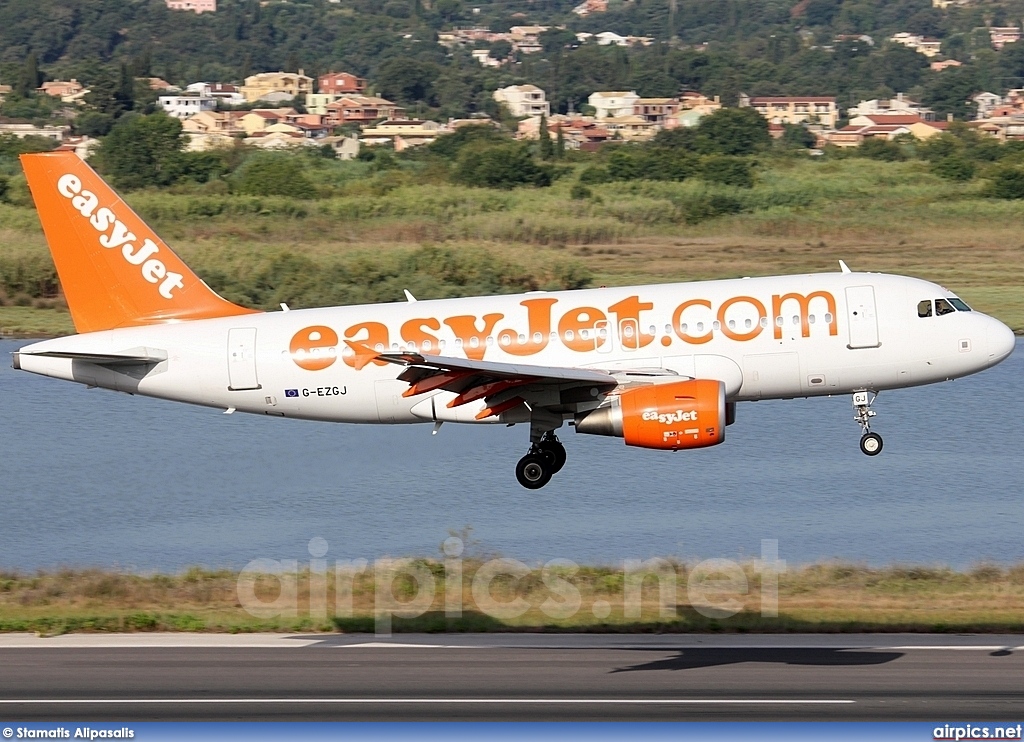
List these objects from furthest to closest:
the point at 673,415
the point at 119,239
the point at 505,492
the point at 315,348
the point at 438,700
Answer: the point at 505,492
the point at 119,239
the point at 315,348
the point at 673,415
the point at 438,700

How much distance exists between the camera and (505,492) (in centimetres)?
5481

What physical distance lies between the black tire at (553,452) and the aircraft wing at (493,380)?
148 cm

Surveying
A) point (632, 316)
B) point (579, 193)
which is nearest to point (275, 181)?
point (579, 193)

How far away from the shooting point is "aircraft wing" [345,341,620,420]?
33.6 m

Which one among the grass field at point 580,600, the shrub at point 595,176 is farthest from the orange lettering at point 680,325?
the shrub at point 595,176

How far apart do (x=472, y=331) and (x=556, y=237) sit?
207 ft

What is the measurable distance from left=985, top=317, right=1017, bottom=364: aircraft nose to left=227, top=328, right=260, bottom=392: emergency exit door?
17.1 meters

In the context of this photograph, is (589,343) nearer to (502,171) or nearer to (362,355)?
(362,355)

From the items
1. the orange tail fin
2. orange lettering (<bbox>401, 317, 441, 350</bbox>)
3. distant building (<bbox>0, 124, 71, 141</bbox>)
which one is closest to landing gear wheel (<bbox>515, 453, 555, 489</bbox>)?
orange lettering (<bbox>401, 317, 441, 350</bbox>)

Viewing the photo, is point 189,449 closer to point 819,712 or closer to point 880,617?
point 880,617

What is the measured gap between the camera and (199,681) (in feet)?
98.5

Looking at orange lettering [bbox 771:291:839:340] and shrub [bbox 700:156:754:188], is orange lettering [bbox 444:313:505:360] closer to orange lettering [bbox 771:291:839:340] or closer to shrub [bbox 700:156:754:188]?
orange lettering [bbox 771:291:839:340]

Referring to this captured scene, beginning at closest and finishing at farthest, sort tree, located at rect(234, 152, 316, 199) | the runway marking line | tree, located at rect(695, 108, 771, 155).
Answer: the runway marking line, tree, located at rect(234, 152, 316, 199), tree, located at rect(695, 108, 771, 155)

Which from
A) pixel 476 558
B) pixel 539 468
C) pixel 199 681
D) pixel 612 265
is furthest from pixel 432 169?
pixel 199 681
